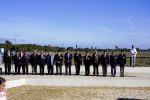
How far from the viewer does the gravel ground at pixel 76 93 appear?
54.3ft

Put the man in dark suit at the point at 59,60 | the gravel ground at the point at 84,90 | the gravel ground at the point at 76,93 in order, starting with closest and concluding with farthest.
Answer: the gravel ground at the point at 76,93 → the gravel ground at the point at 84,90 → the man in dark suit at the point at 59,60

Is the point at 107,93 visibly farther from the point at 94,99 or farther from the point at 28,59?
the point at 28,59

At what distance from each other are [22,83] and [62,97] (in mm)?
4522

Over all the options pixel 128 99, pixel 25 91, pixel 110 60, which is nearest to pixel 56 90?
pixel 25 91

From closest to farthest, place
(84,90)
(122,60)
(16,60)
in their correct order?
(84,90), (122,60), (16,60)

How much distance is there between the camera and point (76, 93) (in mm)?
17891

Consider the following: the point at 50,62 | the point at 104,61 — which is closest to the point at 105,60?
the point at 104,61

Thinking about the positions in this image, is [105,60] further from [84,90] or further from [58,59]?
[84,90]

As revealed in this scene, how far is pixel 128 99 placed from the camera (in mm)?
16219

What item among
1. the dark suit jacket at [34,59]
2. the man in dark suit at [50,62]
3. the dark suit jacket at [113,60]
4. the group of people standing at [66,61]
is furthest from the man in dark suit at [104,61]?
the dark suit jacket at [34,59]

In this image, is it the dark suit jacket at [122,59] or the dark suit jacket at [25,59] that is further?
the dark suit jacket at [25,59]

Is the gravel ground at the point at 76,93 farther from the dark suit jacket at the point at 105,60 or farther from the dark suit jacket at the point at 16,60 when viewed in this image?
the dark suit jacket at the point at 16,60

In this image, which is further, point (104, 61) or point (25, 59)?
point (25, 59)

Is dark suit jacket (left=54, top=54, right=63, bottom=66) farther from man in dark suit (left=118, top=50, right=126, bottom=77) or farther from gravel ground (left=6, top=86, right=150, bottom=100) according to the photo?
gravel ground (left=6, top=86, right=150, bottom=100)
